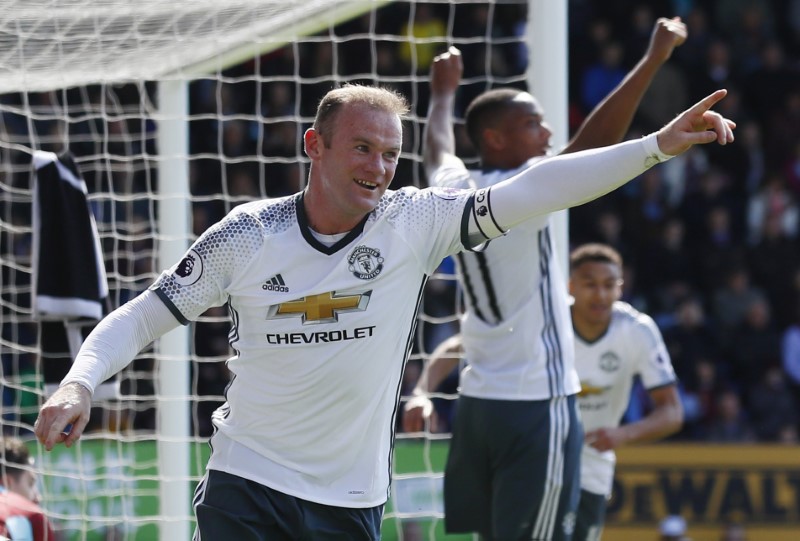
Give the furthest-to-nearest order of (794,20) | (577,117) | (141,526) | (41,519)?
(794,20) < (577,117) < (141,526) < (41,519)

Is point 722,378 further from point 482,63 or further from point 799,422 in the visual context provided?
point 482,63

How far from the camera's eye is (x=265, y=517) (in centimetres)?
363

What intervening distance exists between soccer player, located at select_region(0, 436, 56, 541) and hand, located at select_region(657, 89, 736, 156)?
2.54 metres

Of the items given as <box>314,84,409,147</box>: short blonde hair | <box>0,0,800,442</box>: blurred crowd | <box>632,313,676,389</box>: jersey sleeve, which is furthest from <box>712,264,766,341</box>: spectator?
<box>314,84,409,147</box>: short blonde hair

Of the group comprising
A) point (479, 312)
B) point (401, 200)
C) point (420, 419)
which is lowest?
point (420, 419)

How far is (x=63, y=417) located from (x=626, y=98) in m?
2.35

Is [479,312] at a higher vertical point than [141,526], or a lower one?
higher

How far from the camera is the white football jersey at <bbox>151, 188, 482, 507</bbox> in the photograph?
144 inches

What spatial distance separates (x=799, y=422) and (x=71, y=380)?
30.9 feet

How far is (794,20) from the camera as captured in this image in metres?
13.9

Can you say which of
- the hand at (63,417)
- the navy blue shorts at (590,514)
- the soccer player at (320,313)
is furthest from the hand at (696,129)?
the navy blue shorts at (590,514)

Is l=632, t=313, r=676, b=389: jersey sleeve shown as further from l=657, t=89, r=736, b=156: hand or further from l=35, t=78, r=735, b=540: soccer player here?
l=657, t=89, r=736, b=156: hand

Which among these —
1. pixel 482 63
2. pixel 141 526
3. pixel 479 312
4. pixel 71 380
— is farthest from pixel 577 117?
pixel 71 380

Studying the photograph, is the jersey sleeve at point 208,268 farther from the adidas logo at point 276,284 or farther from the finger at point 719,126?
the finger at point 719,126
